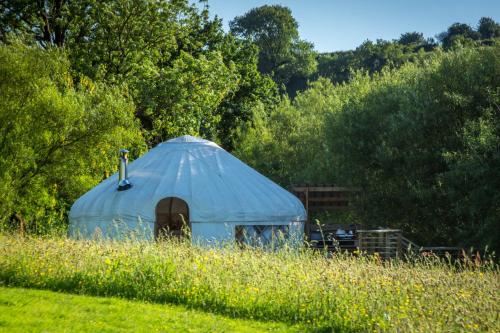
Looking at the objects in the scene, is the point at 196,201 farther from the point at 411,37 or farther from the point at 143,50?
the point at 411,37

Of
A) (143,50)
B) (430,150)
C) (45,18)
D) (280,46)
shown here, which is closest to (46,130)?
(45,18)

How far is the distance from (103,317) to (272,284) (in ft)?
6.88

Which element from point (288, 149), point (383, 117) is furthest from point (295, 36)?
point (383, 117)

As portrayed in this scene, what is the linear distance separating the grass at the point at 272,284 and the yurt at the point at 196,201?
5219 millimetres

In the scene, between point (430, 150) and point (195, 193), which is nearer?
point (430, 150)

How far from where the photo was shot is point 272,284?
8.64m

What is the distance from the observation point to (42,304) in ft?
27.0

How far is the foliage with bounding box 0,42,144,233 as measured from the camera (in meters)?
14.6

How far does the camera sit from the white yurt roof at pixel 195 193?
16.0 m

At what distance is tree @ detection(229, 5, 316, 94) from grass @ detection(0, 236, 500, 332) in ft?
124

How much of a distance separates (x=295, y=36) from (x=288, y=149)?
23.4 metres

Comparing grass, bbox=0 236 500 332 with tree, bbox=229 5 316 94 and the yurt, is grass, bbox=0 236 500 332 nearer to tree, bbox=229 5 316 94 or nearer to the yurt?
the yurt

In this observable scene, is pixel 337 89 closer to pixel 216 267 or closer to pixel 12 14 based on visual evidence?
pixel 12 14

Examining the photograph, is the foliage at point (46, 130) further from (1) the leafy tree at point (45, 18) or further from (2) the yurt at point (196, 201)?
(1) the leafy tree at point (45, 18)
